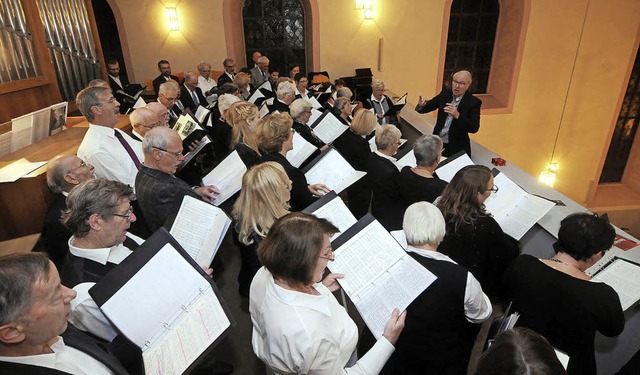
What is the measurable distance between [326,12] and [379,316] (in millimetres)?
8533

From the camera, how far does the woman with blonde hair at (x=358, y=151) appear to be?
4035 mm

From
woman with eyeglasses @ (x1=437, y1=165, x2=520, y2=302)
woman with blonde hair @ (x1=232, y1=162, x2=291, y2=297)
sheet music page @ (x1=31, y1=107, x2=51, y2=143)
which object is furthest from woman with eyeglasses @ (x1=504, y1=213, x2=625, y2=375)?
sheet music page @ (x1=31, y1=107, x2=51, y2=143)

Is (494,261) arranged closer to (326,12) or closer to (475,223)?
(475,223)

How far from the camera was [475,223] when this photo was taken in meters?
2.20

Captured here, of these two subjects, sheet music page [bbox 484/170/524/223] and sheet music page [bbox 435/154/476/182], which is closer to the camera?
sheet music page [bbox 484/170/524/223]

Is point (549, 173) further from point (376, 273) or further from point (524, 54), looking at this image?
point (376, 273)

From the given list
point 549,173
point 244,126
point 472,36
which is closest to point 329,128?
point 244,126

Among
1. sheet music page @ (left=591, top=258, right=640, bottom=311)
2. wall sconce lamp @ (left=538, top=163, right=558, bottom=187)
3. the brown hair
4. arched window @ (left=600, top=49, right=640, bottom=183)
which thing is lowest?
wall sconce lamp @ (left=538, top=163, right=558, bottom=187)

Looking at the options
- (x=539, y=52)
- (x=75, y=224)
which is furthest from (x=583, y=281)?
(x=539, y=52)

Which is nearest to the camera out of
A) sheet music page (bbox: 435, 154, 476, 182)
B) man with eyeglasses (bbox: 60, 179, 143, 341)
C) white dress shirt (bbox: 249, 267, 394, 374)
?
white dress shirt (bbox: 249, 267, 394, 374)

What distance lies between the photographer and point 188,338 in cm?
147

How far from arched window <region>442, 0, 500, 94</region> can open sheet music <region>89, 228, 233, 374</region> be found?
9876 millimetres

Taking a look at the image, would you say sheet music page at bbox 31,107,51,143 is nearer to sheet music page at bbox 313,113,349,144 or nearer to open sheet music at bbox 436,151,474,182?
sheet music page at bbox 313,113,349,144

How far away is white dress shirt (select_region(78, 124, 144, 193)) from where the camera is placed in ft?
9.46
